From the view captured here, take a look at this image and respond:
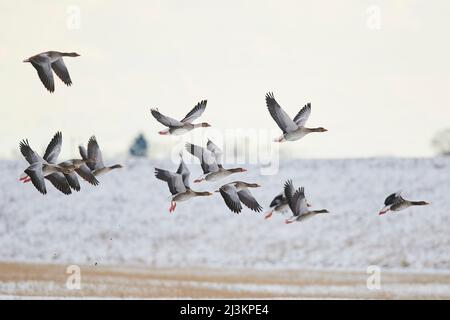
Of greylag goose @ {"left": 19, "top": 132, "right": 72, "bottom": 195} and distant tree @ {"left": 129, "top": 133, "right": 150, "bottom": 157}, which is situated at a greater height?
distant tree @ {"left": 129, "top": 133, "right": 150, "bottom": 157}

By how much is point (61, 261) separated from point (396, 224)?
8362mm

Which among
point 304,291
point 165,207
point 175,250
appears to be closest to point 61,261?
point 175,250

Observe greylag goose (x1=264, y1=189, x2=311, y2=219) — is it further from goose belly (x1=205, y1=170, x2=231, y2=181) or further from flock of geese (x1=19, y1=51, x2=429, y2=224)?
goose belly (x1=205, y1=170, x2=231, y2=181)

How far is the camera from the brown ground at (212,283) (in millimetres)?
15523

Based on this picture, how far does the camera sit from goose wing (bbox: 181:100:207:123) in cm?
914

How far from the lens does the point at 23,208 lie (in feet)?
77.4

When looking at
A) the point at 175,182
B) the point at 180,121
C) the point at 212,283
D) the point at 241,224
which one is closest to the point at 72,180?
the point at 175,182

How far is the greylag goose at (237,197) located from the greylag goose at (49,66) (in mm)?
2120

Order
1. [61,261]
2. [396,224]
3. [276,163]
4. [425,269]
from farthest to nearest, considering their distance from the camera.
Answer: [276,163] → [396,224] → [61,261] → [425,269]

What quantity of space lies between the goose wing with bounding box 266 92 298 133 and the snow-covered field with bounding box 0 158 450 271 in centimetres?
1050

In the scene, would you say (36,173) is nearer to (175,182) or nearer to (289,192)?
(175,182)

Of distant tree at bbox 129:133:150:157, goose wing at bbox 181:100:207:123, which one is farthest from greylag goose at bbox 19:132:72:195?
distant tree at bbox 129:133:150:157

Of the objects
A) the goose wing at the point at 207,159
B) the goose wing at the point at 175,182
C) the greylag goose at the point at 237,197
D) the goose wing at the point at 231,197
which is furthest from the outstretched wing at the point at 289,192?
the goose wing at the point at 175,182
